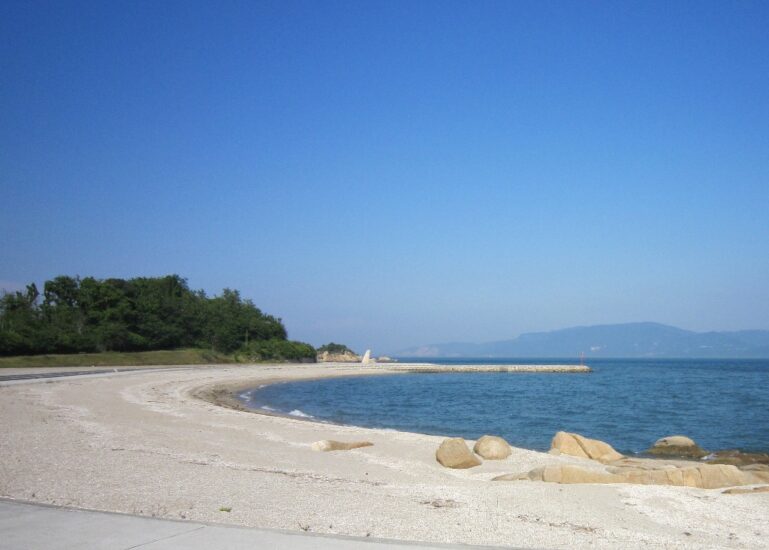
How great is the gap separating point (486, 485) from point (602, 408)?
30173mm

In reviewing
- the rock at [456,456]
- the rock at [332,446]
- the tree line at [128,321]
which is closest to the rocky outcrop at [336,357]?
the tree line at [128,321]

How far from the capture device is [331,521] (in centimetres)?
806

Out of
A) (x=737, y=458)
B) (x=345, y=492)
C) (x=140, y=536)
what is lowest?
(x=737, y=458)

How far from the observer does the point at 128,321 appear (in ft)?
248

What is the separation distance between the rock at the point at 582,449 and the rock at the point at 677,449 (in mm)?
3958

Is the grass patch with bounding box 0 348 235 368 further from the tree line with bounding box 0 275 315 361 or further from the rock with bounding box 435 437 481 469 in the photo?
the rock with bounding box 435 437 481 469

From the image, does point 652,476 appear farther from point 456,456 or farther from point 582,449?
point 582,449

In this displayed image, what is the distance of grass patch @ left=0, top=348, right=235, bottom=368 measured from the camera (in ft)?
180

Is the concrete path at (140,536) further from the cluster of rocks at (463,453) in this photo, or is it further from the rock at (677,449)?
the rock at (677,449)

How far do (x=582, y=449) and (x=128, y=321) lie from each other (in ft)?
223

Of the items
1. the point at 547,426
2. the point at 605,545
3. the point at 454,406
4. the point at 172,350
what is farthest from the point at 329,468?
the point at 172,350

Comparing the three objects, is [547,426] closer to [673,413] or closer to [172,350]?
[673,413]

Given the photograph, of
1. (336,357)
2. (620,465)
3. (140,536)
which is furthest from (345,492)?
(336,357)

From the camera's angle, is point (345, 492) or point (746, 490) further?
point (746, 490)
